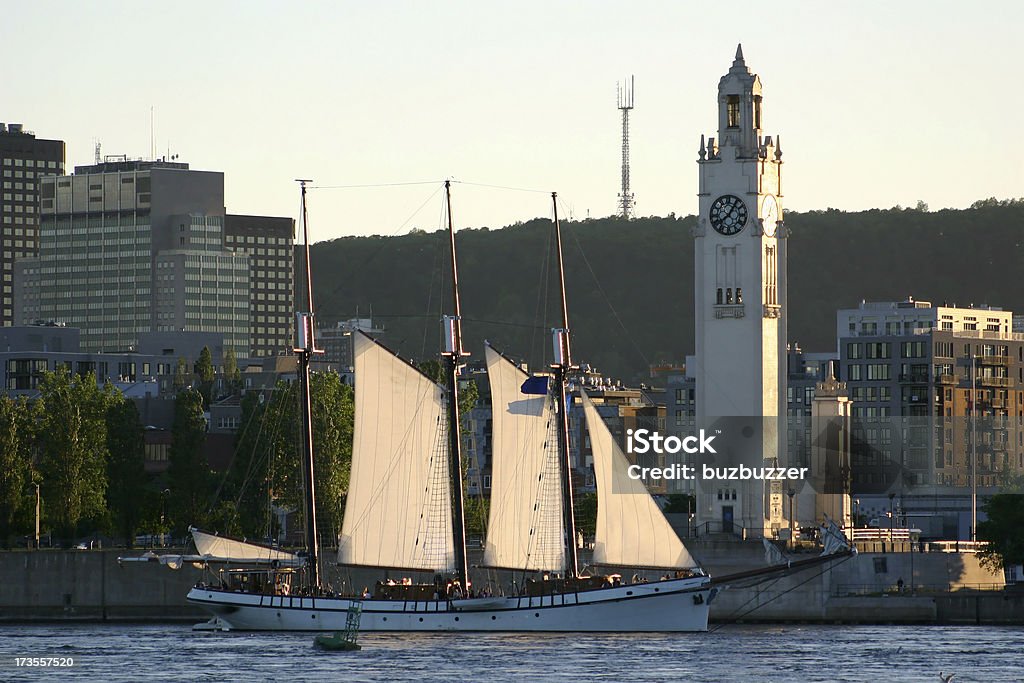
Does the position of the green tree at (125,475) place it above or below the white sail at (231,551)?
above

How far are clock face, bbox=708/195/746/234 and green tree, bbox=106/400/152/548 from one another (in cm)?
3835

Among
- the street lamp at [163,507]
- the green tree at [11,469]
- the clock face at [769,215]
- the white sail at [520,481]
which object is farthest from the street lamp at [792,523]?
the green tree at [11,469]

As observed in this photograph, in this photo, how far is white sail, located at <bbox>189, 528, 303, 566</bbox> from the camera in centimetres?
11962

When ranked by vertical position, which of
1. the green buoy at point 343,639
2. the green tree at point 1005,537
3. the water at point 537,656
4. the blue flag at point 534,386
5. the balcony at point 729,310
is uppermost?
the balcony at point 729,310

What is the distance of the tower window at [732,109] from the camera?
519ft

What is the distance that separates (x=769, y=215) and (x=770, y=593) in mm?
34227

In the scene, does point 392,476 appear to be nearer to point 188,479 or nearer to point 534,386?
point 534,386

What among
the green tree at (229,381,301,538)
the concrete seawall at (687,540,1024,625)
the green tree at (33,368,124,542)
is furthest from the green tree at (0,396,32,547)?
the concrete seawall at (687,540,1024,625)

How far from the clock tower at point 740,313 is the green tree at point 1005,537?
19831mm

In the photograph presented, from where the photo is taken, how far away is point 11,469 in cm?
14262

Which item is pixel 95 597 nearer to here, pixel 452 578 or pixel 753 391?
pixel 452 578

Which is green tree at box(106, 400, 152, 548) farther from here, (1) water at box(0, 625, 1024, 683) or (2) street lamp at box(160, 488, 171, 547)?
(1) water at box(0, 625, 1024, 683)

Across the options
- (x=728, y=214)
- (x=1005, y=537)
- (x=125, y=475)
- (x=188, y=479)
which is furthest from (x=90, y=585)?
(x=1005, y=537)

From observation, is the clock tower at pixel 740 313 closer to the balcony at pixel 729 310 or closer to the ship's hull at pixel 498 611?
the balcony at pixel 729 310
